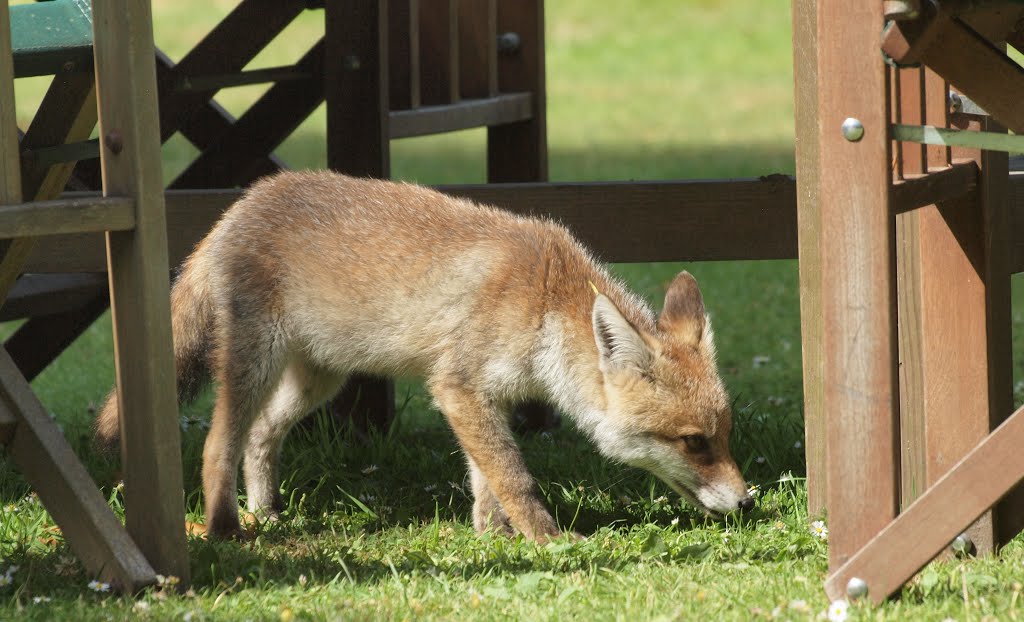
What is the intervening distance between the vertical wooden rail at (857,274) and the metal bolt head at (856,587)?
0.09 meters

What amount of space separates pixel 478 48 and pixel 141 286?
3.48 m

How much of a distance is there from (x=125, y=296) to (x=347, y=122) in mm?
2171

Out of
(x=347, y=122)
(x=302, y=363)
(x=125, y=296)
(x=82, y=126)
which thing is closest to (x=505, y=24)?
(x=347, y=122)

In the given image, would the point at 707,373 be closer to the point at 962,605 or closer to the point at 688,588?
the point at 688,588

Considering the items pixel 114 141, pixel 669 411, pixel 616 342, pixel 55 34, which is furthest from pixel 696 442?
pixel 55 34

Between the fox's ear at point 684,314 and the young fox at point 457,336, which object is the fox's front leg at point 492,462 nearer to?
the young fox at point 457,336

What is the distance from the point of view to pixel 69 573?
3.89 m

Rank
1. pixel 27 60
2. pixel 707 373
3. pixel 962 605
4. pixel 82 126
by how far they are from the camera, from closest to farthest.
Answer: pixel 962 605
pixel 27 60
pixel 82 126
pixel 707 373

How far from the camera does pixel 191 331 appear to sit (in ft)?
16.6

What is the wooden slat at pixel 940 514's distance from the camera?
3.21 m

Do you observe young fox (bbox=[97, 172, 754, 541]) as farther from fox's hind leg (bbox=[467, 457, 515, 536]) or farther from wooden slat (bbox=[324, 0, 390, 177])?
wooden slat (bbox=[324, 0, 390, 177])

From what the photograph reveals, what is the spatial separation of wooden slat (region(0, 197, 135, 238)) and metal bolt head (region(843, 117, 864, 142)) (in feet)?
6.17

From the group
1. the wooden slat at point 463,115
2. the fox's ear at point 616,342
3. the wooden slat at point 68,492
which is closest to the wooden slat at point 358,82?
the wooden slat at point 463,115

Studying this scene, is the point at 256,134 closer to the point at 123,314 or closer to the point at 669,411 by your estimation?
the point at 669,411
